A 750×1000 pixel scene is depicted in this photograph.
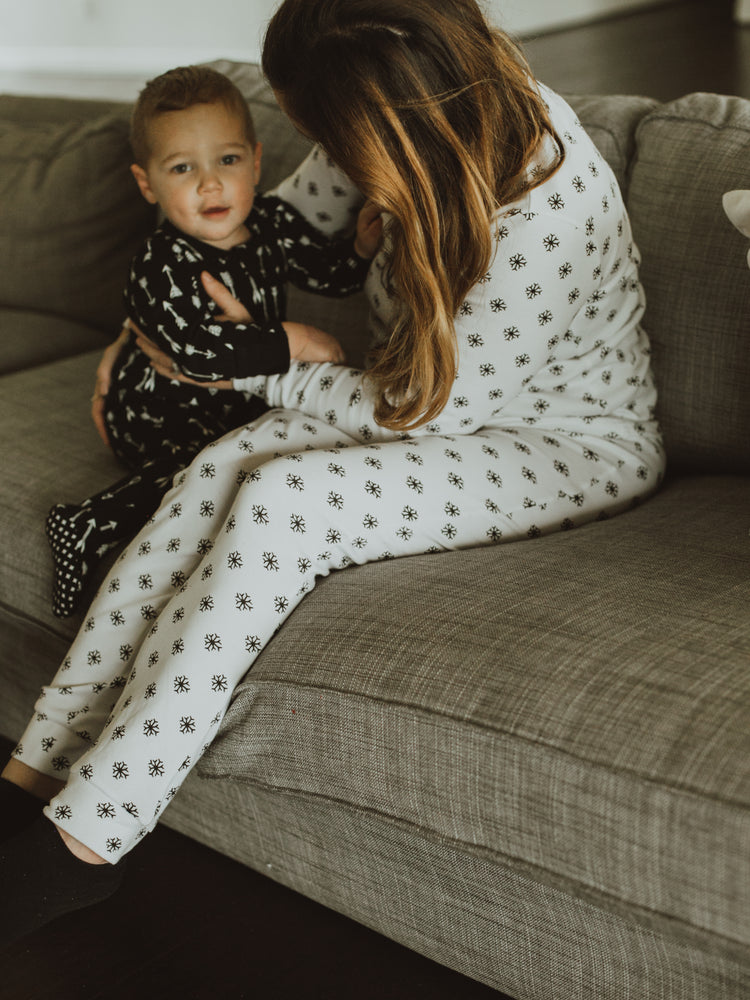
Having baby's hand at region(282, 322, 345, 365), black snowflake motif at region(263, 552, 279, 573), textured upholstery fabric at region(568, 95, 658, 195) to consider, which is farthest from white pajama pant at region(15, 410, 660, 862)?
textured upholstery fabric at region(568, 95, 658, 195)

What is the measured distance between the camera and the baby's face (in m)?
1.36

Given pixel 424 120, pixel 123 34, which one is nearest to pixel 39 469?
pixel 424 120

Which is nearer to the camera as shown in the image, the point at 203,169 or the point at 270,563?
the point at 270,563

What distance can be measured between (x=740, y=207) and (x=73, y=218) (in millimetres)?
1382

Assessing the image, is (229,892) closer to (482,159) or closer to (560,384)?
(560,384)

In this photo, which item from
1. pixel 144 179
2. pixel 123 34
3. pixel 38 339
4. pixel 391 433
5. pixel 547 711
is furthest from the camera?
pixel 123 34

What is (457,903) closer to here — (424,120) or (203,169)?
(424,120)

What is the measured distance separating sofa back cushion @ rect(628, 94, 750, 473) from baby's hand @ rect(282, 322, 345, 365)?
16.4 inches

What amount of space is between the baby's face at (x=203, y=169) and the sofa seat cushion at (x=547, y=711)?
1.92 ft

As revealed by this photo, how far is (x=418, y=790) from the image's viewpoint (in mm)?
893

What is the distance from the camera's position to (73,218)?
202 centimetres

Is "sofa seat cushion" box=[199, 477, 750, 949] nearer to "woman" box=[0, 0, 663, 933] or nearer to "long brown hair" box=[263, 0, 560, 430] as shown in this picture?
"woman" box=[0, 0, 663, 933]

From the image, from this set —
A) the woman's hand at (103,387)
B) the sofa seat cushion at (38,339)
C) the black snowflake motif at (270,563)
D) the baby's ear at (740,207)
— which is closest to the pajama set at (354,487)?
the black snowflake motif at (270,563)

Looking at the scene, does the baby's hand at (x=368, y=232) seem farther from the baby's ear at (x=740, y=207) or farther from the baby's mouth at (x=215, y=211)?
the baby's ear at (x=740, y=207)
